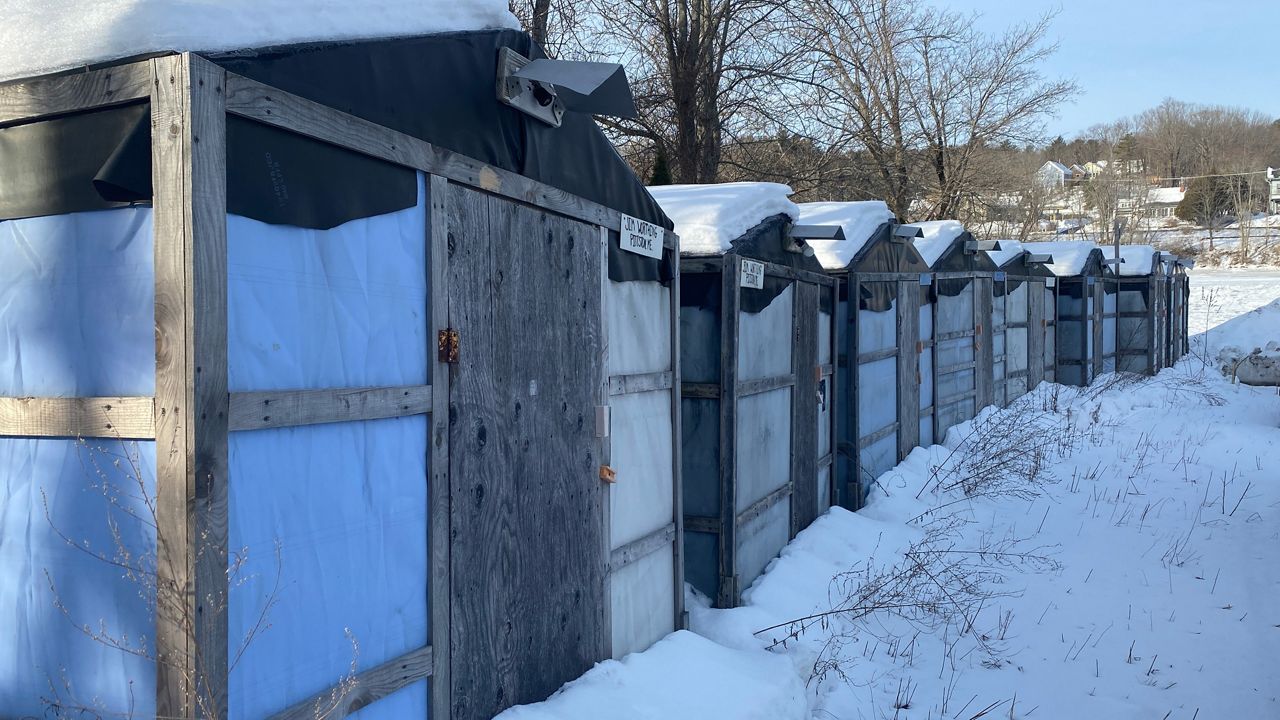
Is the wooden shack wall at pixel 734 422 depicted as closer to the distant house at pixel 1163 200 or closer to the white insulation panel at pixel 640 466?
the white insulation panel at pixel 640 466

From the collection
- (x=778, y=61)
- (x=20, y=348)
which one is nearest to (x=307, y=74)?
(x=20, y=348)

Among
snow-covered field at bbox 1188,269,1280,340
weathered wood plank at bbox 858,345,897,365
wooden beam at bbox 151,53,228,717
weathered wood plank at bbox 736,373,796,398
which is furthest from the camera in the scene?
snow-covered field at bbox 1188,269,1280,340

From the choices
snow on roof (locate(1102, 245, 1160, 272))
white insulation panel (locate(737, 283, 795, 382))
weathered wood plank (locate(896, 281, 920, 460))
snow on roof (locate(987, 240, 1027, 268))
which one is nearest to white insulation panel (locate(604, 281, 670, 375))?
white insulation panel (locate(737, 283, 795, 382))

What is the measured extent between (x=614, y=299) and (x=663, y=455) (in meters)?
1.09

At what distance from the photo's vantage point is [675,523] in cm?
568

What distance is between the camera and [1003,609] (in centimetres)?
686

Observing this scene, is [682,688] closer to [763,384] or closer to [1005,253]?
[763,384]

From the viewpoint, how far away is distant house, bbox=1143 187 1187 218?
5950cm

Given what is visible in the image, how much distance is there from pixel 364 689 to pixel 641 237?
2846 millimetres

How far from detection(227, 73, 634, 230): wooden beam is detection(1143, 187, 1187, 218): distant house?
6108cm

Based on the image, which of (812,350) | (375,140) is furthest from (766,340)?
(375,140)

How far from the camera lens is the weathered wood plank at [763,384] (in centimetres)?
655

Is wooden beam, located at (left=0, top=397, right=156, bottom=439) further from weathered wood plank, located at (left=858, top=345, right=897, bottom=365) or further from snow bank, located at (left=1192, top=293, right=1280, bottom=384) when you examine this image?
snow bank, located at (left=1192, top=293, right=1280, bottom=384)

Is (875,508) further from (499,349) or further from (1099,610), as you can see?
(499,349)
